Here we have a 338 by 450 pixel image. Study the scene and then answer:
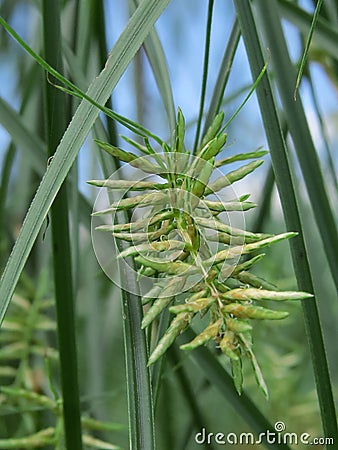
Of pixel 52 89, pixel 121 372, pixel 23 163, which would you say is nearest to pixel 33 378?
pixel 23 163

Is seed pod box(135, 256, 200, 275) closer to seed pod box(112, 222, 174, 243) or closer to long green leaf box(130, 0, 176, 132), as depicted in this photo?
seed pod box(112, 222, 174, 243)

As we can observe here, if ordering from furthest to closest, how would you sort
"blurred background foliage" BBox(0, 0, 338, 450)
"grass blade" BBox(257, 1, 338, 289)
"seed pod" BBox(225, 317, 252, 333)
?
"blurred background foliage" BBox(0, 0, 338, 450) → "grass blade" BBox(257, 1, 338, 289) → "seed pod" BBox(225, 317, 252, 333)

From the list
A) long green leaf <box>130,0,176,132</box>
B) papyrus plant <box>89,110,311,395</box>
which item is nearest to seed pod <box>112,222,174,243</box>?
papyrus plant <box>89,110,311,395</box>

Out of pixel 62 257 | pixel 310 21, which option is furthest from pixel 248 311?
pixel 310 21

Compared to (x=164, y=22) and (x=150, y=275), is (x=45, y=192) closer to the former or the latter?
(x=150, y=275)

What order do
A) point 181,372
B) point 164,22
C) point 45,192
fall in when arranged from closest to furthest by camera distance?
point 45,192 < point 181,372 < point 164,22

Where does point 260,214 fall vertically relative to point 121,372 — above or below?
above
